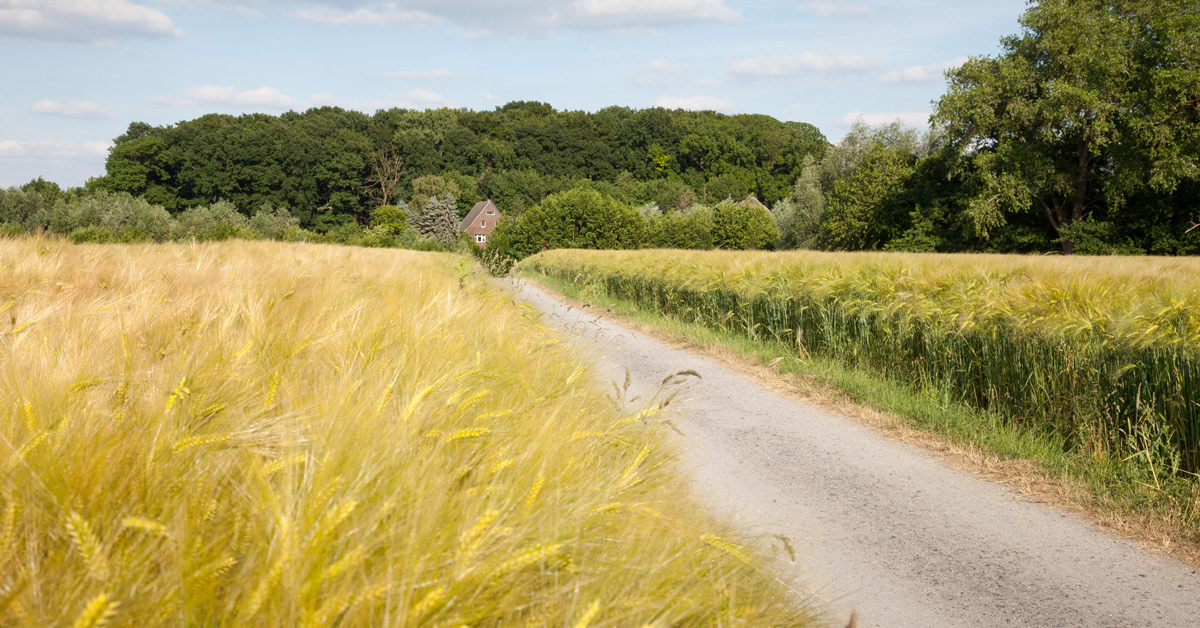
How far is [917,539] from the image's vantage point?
12.3 ft

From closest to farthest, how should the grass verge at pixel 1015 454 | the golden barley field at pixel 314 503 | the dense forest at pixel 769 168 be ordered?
the golden barley field at pixel 314 503 < the grass verge at pixel 1015 454 < the dense forest at pixel 769 168

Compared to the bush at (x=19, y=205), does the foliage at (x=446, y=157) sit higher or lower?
higher

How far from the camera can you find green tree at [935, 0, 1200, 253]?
25.4 m

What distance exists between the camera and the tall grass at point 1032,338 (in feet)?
15.0

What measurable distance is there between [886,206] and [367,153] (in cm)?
8605

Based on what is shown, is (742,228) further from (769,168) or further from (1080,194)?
(769,168)

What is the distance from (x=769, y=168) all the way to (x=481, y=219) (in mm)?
47946

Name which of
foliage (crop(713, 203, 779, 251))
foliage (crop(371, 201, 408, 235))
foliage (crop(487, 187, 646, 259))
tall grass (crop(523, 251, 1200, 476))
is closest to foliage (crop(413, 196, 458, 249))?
foliage (crop(371, 201, 408, 235))

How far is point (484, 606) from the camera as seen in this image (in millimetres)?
1164

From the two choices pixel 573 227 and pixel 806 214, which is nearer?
pixel 806 214

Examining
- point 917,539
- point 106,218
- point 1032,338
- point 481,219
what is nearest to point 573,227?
point 106,218

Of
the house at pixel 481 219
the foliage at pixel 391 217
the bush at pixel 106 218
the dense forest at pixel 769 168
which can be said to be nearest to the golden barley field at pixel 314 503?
the dense forest at pixel 769 168

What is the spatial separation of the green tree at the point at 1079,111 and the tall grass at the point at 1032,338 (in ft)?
76.1

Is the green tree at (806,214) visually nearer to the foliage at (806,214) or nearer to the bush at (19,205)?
the foliage at (806,214)
